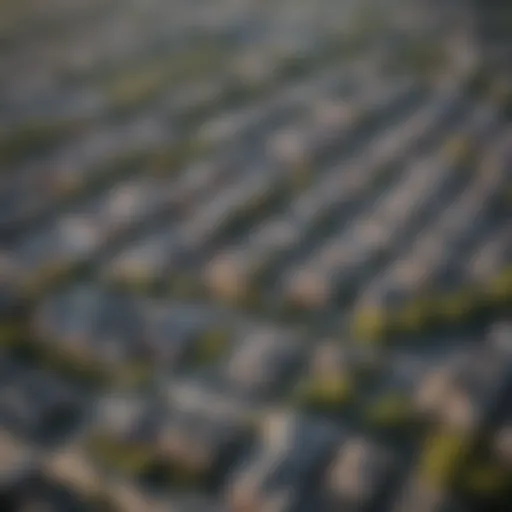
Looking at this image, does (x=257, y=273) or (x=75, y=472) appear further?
(x=257, y=273)

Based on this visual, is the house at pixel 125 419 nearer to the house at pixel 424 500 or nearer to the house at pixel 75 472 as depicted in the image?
the house at pixel 75 472

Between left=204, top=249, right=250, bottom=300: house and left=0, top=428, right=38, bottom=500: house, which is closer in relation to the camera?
left=0, top=428, right=38, bottom=500: house

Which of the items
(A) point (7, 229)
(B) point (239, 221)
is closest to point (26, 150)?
(A) point (7, 229)

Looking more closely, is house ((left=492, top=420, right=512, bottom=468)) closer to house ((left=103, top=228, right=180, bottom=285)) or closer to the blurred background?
the blurred background

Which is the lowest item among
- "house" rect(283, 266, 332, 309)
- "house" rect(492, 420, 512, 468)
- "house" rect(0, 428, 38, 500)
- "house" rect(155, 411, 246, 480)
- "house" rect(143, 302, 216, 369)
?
"house" rect(0, 428, 38, 500)

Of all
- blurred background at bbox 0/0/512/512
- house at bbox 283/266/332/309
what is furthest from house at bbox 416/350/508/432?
house at bbox 283/266/332/309

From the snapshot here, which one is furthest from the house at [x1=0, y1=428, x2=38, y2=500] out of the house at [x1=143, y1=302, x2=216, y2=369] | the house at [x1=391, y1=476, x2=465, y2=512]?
the house at [x1=391, y1=476, x2=465, y2=512]

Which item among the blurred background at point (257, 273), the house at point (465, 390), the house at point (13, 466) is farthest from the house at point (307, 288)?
the house at point (13, 466)

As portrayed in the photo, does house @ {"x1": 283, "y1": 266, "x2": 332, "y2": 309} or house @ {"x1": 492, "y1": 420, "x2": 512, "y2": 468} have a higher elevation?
house @ {"x1": 283, "y1": 266, "x2": 332, "y2": 309}

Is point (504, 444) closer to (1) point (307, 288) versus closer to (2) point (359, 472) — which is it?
(2) point (359, 472)

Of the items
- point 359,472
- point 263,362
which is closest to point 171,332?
point 263,362
